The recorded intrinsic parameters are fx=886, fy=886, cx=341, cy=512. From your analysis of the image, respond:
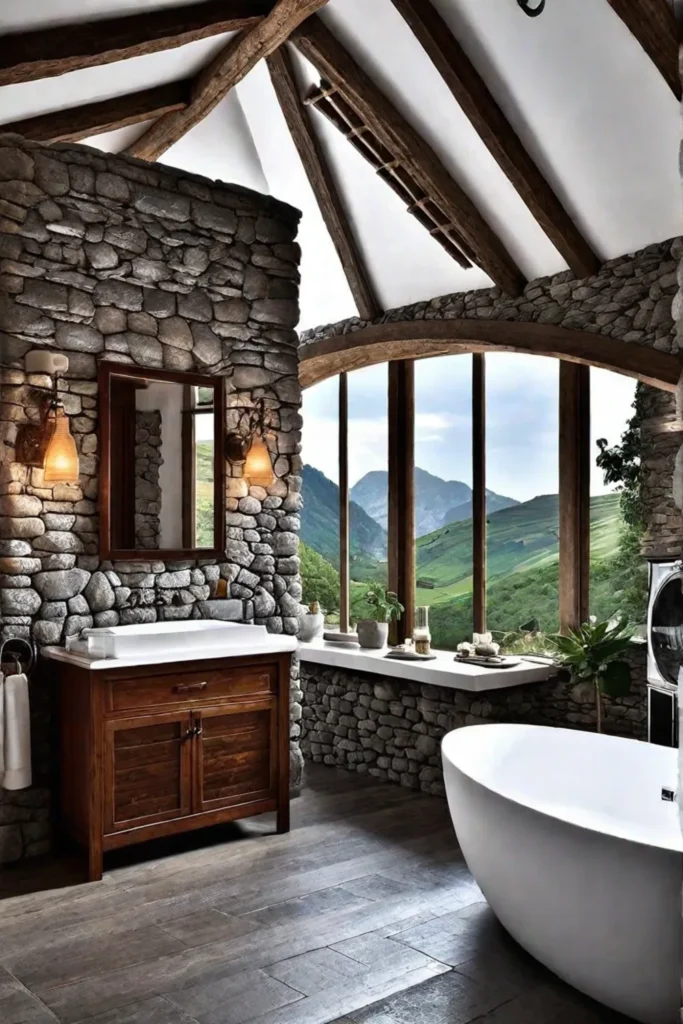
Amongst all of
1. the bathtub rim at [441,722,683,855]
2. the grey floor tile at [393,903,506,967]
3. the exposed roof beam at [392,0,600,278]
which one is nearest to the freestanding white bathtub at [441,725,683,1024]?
the bathtub rim at [441,722,683,855]

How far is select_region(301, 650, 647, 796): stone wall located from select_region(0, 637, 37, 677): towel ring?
2.38m

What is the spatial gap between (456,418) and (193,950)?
4.57 meters

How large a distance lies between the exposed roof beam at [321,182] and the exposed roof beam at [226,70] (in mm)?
547

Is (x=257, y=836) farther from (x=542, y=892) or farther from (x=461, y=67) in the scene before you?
(x=461, y=67)

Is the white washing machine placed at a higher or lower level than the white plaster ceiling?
lower

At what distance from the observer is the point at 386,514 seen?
24.4 ft

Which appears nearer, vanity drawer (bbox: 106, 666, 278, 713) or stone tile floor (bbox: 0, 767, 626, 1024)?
stone tile floor (bbox: 0, 767, 626, 1024)

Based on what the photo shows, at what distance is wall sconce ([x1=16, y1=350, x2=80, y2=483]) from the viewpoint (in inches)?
169

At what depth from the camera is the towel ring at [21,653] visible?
4270mm

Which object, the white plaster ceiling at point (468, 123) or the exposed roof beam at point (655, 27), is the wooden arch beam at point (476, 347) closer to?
the white plaster ceiling at point (468, 123)

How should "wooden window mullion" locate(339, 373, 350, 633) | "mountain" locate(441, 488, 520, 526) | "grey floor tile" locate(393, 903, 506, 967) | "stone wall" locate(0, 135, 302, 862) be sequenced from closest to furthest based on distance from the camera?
"grey floor tile" locate(393, 903, 506, 967) → "stone wall" locate(0, 135, 302, 862) → "mountain" locate(441, 488, 520, 526) → "wooden window mullion" locate(339, 373, 350, 633)

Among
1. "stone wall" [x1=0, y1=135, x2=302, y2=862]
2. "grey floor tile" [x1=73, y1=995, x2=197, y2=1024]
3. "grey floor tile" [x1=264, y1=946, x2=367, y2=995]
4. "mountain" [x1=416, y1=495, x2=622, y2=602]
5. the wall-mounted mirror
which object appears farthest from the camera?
"mountain" [x1=416, y1=495, x2=622, y2=602]

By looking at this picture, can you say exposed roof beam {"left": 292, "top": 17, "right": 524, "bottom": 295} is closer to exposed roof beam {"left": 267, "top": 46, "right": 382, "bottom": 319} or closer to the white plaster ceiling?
the white plaster ceiling

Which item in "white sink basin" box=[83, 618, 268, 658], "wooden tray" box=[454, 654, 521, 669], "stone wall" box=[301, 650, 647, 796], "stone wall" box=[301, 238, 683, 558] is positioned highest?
"stone wall" box=[301, 238, 683, 558]
